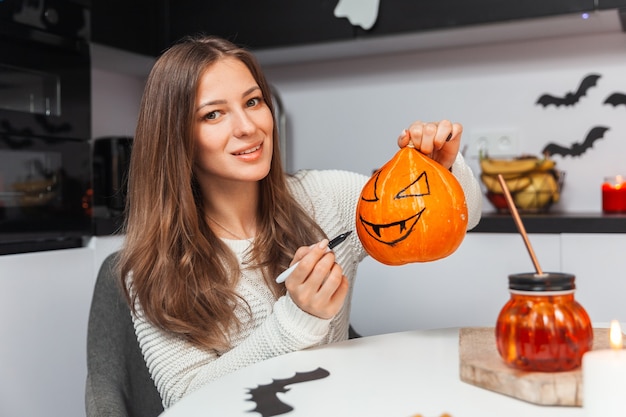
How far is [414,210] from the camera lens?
35.7 inches

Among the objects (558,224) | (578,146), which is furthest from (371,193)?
(578,146)

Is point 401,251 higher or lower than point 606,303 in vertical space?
higher

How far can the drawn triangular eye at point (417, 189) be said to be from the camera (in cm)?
91

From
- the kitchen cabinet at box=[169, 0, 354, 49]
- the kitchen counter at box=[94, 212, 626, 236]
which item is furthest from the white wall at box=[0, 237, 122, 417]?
the kitchen cabinet at box=[169, 0, 354, 49]

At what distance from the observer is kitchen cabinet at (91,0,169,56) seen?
2.13 metres

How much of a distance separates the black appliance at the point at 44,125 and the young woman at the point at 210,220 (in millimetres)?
580

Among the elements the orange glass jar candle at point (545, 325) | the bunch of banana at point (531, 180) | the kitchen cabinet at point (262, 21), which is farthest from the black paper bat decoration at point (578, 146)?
the orange glass jar candle at point (545, 325)

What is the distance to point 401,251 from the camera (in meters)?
0.94

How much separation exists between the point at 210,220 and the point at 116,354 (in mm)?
301

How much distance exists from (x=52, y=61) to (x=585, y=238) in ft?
4.90

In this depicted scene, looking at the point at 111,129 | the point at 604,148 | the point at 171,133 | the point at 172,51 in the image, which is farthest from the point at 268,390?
the point at 111,129

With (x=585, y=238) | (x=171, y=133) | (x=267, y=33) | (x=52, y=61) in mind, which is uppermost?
(x=267, y=33)

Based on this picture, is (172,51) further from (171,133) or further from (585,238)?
(585,238)

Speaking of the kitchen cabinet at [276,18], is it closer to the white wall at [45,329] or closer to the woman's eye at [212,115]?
the white wall at [45,329]
